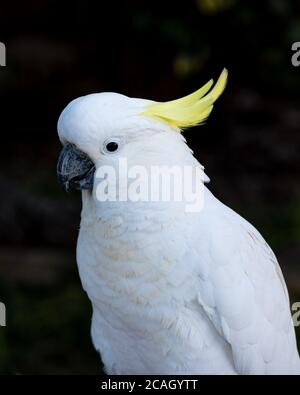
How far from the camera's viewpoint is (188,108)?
2744 millimetres

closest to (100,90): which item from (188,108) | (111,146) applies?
(188,108)

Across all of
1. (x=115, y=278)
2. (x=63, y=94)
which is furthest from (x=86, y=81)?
(x=115, y=278)

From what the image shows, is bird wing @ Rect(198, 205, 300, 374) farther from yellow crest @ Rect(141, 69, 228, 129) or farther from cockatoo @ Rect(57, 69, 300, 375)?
yellow crest @ Rect(141, 69, 228, 129)

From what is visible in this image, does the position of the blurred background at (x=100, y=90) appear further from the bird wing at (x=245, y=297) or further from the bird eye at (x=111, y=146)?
the bird eye at (x=111, y=146)

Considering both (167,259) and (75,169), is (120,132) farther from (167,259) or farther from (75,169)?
(167,259)

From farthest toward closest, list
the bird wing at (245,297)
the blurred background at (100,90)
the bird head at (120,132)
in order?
the blurred background at (100,90), the bird wing at (245,297), the bird head at (120,132)

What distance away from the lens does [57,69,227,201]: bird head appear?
2.61m

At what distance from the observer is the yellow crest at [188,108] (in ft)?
8.87

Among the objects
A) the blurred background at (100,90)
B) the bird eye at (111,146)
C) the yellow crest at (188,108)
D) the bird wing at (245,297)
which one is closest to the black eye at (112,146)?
the bird eye at (111,146)

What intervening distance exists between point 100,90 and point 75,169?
4017mm

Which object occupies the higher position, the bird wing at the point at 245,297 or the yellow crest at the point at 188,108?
the yellow crest at the point at 188,108

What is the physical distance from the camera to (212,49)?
5855 millimetres

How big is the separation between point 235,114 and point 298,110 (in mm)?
528

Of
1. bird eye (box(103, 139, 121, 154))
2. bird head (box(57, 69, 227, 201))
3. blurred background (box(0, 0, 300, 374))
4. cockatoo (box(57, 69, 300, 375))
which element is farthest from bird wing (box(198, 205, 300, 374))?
blurred background (box(0, 0, 300, 374))
